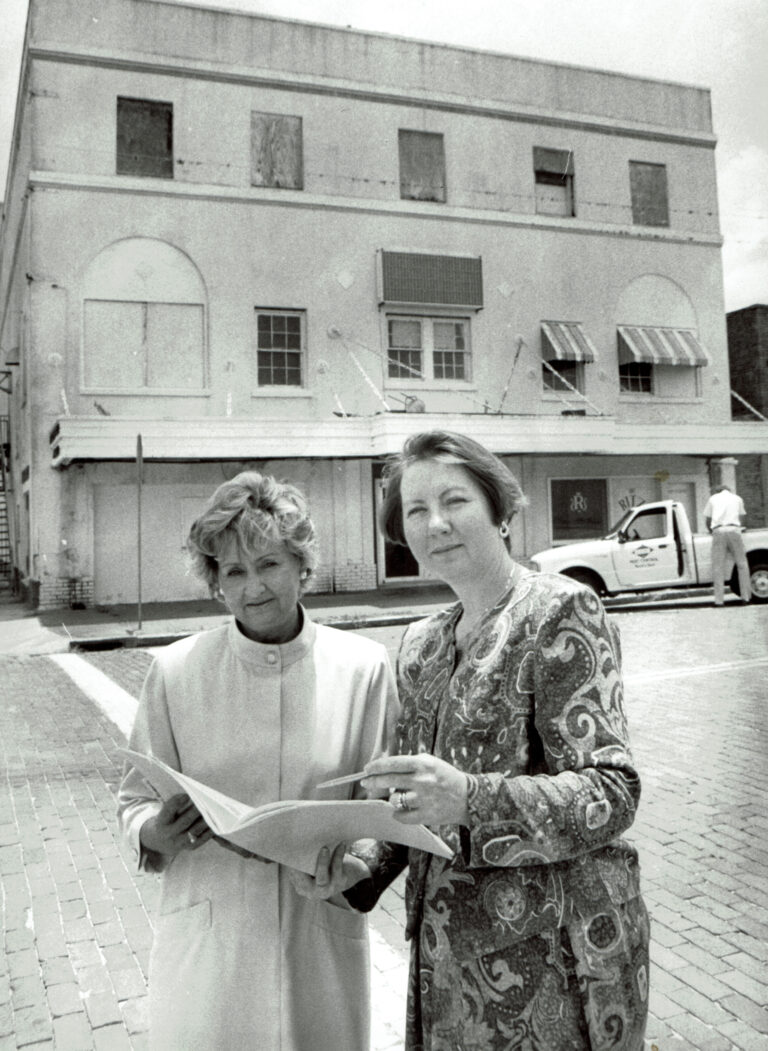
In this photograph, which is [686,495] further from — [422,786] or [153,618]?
[422,786]

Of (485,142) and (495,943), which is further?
(485,142)

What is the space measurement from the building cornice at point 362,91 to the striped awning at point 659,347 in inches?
193

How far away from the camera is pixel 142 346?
17578mm

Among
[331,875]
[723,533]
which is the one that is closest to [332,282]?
[723,533]

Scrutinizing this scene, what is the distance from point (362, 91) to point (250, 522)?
777 inches

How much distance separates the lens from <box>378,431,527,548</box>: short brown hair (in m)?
1.83

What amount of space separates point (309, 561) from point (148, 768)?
60 cm

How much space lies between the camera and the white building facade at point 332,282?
56.2ft

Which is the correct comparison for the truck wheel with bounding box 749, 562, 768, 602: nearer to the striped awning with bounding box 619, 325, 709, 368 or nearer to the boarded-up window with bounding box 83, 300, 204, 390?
the striped awning with bounding box 619, 325, 709, 368

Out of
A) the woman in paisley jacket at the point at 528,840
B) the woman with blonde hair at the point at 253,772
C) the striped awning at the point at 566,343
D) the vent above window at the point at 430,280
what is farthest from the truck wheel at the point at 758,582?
the woman in paisley jacket at the point at 528,840

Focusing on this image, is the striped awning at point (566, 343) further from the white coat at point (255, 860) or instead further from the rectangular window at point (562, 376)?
the white coat at point (255, 860)

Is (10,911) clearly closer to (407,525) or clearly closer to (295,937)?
(295,937)

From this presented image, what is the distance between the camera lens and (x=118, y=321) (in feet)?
57.3

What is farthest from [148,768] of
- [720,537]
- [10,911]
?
[720,537]
